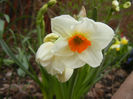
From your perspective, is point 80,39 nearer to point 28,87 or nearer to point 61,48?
point 61,48

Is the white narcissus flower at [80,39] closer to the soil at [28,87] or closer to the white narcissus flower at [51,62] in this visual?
the white narcissus flower at [51,62]

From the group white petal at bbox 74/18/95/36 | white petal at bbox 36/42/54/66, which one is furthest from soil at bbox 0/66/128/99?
white petal at bbox 74/18/95/36

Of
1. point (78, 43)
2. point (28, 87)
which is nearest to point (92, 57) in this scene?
point (78, 43)

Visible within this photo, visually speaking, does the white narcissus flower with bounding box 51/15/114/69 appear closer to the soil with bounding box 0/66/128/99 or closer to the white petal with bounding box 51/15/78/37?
the white petal with bounding box 51/15/78/37

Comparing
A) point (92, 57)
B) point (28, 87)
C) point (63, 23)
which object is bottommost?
point (28, 87)

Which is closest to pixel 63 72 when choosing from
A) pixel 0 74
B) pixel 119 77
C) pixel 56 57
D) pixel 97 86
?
pixel 56 57

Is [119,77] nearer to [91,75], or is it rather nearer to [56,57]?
[91,75]

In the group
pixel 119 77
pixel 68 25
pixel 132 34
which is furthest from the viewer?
pixel 132 34
